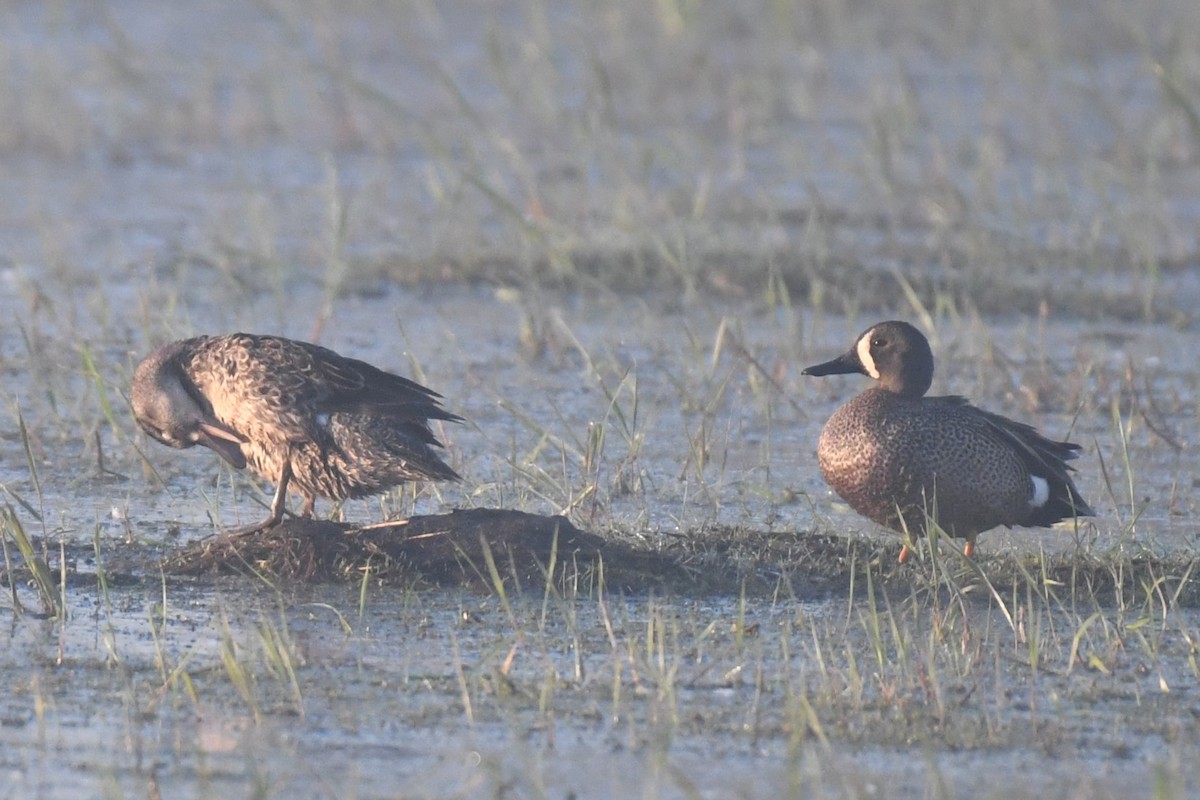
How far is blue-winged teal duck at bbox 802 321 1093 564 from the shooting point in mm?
4836

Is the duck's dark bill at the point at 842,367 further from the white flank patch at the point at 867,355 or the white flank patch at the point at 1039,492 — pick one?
the white flank patch at the point at 1039,492

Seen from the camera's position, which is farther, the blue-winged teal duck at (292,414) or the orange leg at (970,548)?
the orange leg at (970,548)

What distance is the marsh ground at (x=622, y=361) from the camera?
3709 millimetres

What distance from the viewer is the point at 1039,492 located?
496 centimetres

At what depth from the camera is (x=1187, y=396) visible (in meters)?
6.75

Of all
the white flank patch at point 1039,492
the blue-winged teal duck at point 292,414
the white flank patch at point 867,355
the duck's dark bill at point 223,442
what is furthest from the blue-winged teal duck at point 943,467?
the duck's dark bill at point 223,442

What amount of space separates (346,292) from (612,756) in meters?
4.49

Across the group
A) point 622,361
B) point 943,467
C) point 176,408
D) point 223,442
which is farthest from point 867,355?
point 622,361

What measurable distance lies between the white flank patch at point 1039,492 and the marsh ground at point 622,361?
14cm

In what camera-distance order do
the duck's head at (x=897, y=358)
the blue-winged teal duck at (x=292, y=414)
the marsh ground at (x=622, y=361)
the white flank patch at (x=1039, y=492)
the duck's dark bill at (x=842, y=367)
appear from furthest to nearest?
the duck's dark bill at (x=842, y=367)
the duck's head at (x=897, y=358)
the white flank patch at (x=1039, y=492)
the blue-winged teal duck at (x=292, y=414)
the marsh ground at (x=622, y=361)

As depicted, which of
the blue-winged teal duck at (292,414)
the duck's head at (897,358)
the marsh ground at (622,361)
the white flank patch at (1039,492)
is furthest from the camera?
the duck's head at (897,358)

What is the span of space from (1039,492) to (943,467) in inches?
11.6

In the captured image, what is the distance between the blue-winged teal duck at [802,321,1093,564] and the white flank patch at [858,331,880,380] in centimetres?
11

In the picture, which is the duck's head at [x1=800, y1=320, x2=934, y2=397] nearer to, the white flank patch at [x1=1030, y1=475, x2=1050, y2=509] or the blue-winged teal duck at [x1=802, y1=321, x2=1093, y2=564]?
the blue-winged teal duck at [x1=802, y1=321, x2=1093, y2=564]
